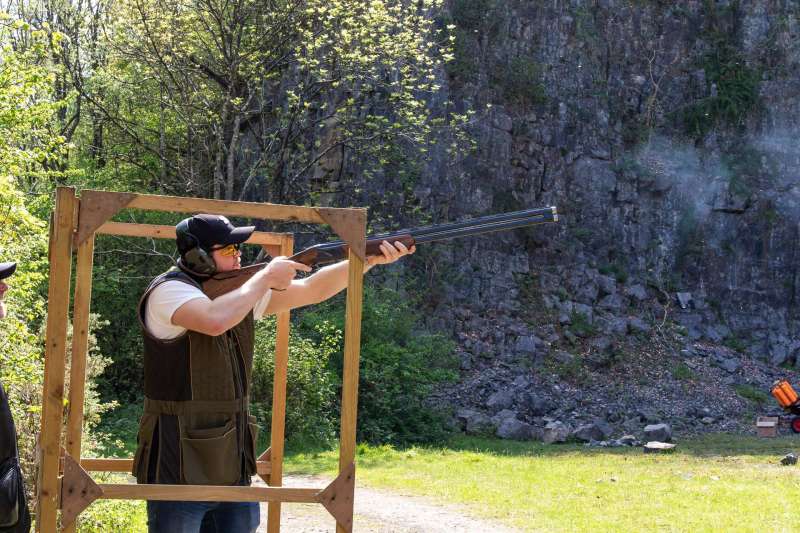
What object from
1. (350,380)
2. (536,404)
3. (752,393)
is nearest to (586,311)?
(752,393)

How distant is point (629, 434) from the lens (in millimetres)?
18094

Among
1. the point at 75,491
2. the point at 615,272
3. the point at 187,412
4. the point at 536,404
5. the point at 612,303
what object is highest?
the point at 187,412

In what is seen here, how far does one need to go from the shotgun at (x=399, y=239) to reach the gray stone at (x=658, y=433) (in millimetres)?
13005

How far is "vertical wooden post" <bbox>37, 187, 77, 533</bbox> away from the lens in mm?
4109

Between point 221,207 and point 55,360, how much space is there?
3.25 ft

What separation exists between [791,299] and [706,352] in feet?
12.7

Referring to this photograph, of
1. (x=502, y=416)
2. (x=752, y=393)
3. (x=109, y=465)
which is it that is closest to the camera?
(x=109, y=465)

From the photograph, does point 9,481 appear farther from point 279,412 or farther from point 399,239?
point 399,239

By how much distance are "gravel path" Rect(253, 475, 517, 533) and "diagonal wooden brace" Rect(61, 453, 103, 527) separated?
5.18 m

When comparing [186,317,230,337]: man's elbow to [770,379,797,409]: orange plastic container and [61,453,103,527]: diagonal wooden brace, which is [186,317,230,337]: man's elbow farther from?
[770,379,797,409]: orange plastic container

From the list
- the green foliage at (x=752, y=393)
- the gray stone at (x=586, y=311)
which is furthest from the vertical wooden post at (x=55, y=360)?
the gray stone at (x=586, y=311)

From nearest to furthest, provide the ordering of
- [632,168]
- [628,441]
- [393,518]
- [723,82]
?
1. [393,518]
2. [628,441]
3. [632,168]
4. [723,82]

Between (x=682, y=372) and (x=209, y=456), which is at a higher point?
(x=209, y=456)

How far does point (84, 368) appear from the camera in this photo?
4367mm
